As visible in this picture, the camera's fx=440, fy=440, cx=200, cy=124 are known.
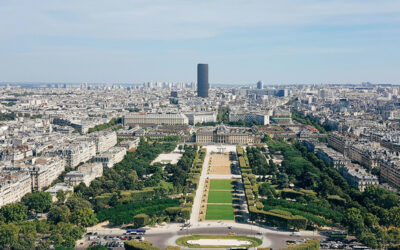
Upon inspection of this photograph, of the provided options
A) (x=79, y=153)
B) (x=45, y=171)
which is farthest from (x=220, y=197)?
(x=79, y=153)

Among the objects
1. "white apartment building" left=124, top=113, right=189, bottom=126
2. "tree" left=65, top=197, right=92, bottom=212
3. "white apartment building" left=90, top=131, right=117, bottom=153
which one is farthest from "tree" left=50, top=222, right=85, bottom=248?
"white apartment building" left=124, top=113, right=189, bottom=126

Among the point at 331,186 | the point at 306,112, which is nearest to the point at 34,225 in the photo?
the point at 331,186

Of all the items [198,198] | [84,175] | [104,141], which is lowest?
[198,198]

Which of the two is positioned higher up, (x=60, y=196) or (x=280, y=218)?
(x=60, y=196)

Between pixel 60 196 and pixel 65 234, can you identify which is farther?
pixel 60 196

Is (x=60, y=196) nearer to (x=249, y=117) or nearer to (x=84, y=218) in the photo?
(x=84, y=218)

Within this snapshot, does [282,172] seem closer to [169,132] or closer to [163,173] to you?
[163,173]

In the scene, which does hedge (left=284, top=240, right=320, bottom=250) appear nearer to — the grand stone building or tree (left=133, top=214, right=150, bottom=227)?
tree (left=133, top=214, right=150, bottom=227)
